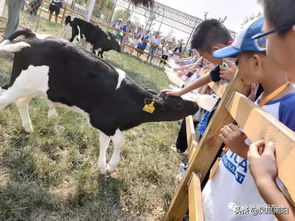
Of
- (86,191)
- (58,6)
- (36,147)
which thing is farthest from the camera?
(58,6)

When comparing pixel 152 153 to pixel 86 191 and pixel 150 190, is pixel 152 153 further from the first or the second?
pixel 86 191

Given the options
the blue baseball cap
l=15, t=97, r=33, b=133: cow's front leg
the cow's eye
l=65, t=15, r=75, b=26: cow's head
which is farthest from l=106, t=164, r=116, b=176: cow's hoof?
l=65, t=15, r=75, b=26: cow's head

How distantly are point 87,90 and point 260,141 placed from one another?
8.07ft

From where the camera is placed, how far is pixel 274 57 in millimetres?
1017

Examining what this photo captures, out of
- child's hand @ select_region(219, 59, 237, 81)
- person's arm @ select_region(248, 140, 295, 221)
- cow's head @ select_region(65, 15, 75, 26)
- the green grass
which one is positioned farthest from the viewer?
cow's head @ select_region(65, 15, 75, 26)

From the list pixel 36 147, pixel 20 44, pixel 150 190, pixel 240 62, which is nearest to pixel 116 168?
pixel 150 190

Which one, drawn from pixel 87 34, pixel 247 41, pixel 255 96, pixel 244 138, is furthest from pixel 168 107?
pixel 87 34

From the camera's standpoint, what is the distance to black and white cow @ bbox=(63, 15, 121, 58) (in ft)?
39.2

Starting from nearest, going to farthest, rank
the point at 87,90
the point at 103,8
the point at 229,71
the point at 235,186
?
the point at 235,186
the point at 229,71
the point at 87,90
the point at 103,8

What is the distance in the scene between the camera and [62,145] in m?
3.58

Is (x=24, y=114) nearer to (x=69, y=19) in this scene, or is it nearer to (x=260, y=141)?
(x=260, y=141)

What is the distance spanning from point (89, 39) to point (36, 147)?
9.47m

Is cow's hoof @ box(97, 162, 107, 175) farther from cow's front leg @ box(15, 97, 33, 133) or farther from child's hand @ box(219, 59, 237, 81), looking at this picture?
child's hand @ box(219, 59, 237, 81)

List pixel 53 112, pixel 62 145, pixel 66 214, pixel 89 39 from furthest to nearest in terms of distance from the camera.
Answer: pixel 89 39 → pixel 53 112 → pixel 62 145 → pixel 66 214
